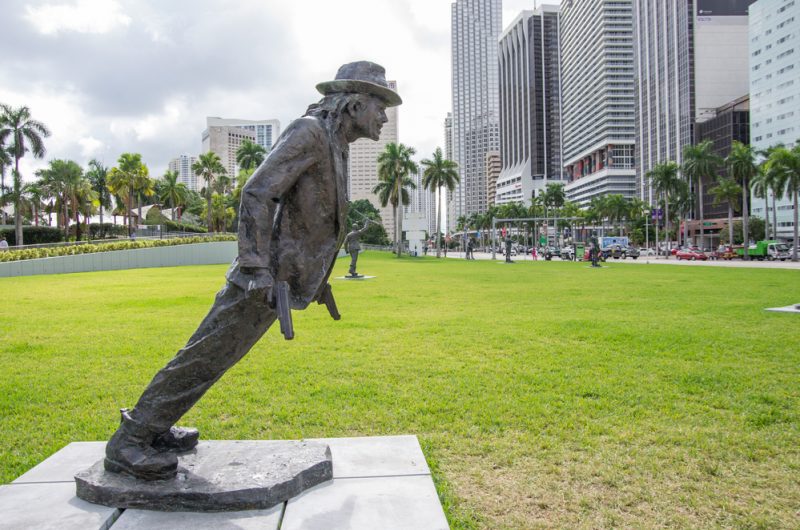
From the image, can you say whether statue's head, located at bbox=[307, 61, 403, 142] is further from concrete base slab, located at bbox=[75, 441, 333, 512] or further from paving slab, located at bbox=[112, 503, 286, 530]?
paving slab, located at bbox=[112, 503, 286, 530]

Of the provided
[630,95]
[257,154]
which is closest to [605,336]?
[257,154]

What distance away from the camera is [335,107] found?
3.28m

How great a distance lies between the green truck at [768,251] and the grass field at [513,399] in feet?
137

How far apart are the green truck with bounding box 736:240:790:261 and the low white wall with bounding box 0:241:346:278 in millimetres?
40944

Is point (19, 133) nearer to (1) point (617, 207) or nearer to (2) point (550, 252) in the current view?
(2) point (550, 252)

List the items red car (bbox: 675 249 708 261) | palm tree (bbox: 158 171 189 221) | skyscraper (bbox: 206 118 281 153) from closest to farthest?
red car (bbox: 675 249 708 261)
palm tree (bbox: 158 171 189 221)
skyscraper (bbox: 206 118 281 153)

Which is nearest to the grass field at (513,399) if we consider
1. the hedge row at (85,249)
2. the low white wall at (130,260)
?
the hedge row at (85,249)

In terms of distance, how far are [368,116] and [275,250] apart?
931 mm

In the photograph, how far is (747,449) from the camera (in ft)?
13.2

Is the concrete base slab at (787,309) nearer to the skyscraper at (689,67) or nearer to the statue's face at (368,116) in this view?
the statue's face at (368,116)

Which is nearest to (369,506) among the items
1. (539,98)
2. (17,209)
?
(17,209)

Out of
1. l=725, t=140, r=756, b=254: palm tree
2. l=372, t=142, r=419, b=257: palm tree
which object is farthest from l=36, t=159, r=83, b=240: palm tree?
l=725, t=140, r=756, b=254: palm tree

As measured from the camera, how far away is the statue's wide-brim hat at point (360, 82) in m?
3.21

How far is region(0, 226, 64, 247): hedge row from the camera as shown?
A: 1660 inches
